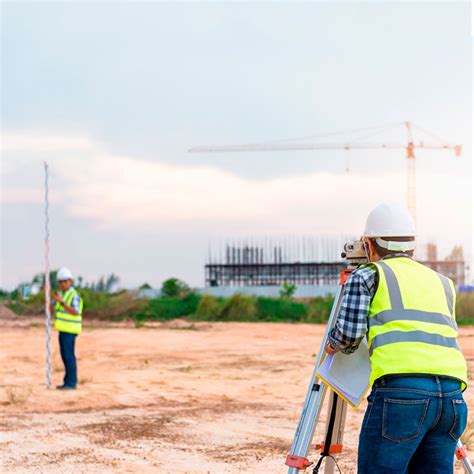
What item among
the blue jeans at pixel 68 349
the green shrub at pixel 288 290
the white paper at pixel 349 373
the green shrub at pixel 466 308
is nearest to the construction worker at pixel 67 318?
the blue jeans at pixel 68 349

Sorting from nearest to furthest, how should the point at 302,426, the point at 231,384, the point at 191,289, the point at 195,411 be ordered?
the point at 302,426 < the point at 195,411 < the point at 231,384 < the point at 191,289

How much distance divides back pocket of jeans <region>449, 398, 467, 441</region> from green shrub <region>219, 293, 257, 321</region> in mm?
24081

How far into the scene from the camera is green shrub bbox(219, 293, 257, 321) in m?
27.6

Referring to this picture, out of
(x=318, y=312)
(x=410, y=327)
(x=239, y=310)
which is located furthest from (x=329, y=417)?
(x=239, y=310)

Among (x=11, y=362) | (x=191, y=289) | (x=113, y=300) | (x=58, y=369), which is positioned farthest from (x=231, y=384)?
(x=191, y=289)

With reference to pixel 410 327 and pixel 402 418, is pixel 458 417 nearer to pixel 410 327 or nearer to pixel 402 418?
pixel 402 418

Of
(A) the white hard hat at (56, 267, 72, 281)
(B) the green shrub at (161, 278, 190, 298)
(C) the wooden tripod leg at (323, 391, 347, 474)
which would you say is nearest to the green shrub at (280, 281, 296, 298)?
(B) the green shrub at (161, 278, 190, 298)

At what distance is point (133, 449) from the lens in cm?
748

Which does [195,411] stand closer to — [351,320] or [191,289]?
[351,320]

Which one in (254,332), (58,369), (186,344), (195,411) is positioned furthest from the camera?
(254,332)

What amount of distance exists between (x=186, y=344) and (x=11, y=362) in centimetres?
451

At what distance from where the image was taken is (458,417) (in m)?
3.41

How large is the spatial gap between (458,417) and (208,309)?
81.5 ft

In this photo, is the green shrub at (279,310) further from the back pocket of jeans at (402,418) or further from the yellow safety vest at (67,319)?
the back pocket of jeans at (402,418)
